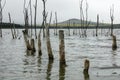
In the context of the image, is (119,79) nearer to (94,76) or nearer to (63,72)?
(94,76)

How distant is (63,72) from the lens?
1476 centimetres

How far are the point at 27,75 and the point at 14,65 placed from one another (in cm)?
348

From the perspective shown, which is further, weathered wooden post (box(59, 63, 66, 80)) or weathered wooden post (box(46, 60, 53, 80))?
weathered wooden post (box(46, 60, 53, 80))

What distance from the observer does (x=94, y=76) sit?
13641 millimetres

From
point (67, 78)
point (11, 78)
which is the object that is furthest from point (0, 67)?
point (67, 78)

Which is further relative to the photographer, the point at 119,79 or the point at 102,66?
the point at 102,66

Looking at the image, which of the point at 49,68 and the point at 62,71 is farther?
the point at 49,68

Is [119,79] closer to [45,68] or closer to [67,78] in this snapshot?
[67,78]

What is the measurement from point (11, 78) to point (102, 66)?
18.2ft

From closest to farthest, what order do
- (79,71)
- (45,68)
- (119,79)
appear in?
(119,79)
(79,71)
(45,68)

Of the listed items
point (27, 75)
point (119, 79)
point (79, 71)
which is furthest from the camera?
point (79, 71)

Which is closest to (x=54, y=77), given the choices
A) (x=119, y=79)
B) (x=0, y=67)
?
(x=119, y=79)

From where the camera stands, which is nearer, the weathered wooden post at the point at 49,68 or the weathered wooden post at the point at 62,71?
the weathered wooden post at the point at 62,71

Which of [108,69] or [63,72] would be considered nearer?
[63,72]
